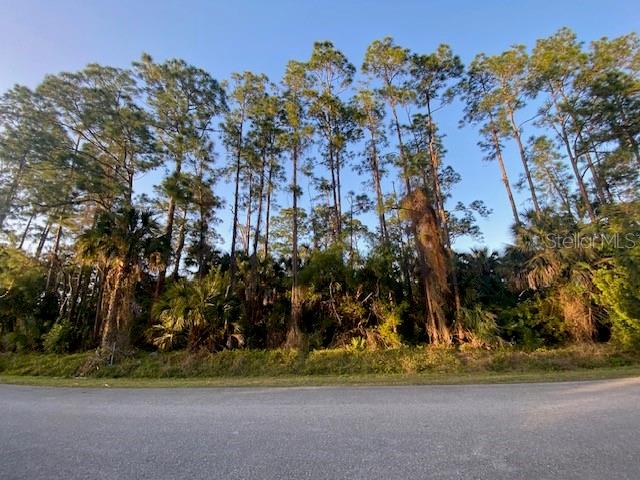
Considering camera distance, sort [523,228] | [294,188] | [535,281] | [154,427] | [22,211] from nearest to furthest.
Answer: [154,427] < [535,281] < [523,228] < [294,188] < [22,211]

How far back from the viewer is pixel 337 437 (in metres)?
3.48

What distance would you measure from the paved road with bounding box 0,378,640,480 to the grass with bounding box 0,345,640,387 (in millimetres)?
5272

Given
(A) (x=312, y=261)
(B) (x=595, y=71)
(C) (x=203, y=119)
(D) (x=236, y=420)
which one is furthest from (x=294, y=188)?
(B) (x=595, y=71)

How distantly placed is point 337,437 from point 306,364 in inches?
359

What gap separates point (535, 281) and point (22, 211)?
2707 cm

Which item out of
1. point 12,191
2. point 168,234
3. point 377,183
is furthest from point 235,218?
point 12,191

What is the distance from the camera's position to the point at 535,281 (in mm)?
13562

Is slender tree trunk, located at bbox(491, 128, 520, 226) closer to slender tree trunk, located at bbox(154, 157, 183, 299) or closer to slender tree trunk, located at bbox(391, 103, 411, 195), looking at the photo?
slender tree trunk, located at bbox(391, 103, 411, 195)

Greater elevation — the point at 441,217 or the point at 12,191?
the point at 12,191

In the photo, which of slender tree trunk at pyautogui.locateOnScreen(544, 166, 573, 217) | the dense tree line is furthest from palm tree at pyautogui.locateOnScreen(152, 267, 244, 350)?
slender tree trunk at pyautogui.locateOnScreen(544, 166, 573, 217)

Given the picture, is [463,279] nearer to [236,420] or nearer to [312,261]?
[312,261]

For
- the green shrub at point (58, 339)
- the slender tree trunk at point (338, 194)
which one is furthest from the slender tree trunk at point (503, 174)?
the green shrub at point (58, 339)

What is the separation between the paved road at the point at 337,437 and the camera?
2652 millimetres

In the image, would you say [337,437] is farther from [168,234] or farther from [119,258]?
[168,234]
